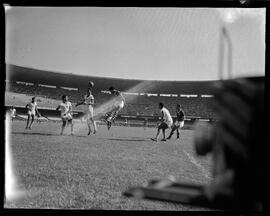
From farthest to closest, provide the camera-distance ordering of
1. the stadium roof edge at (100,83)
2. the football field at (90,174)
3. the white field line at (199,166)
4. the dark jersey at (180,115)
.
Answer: the stadium roof edge at (100,83) → the dark jersey at (180,115) → the white field line at (199,166) → the football field at (90,174)

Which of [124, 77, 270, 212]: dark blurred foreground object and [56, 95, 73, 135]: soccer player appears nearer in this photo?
[124, 77, 270, 212]: dark blurred foreground object

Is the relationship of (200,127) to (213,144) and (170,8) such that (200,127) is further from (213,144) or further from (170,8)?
(170,8)

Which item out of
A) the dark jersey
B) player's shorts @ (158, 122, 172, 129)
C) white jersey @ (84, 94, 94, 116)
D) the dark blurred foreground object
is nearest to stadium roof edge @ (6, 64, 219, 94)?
white jersey @ (84, 94, 94, 116)

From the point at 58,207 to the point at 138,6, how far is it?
245 centimetres

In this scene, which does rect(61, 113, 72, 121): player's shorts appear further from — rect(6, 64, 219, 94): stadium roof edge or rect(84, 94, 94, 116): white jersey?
rect(6, 64, 219, 94): stadium roof edge

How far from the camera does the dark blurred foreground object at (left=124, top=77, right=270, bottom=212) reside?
133 centimetres

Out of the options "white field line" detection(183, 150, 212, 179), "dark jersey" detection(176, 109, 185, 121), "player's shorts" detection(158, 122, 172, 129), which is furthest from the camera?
"dark jersey" detection(176, 109, 185, 121)

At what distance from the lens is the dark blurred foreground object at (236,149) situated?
1.33 m

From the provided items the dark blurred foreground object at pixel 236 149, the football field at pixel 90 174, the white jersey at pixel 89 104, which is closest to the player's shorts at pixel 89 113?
the white jersey at pixel 89 104

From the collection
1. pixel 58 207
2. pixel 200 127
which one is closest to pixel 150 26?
pixel 58 207

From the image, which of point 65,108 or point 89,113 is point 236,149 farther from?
point 65,108

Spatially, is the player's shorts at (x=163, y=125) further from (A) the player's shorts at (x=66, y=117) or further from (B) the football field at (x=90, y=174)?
(B) the football field at (x=90, y=174)

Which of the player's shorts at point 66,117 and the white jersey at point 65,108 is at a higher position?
the white jersey at point 65,108

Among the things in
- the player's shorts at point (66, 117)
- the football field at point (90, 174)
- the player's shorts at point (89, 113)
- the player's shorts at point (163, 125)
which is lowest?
the football field at point (90, 174)
